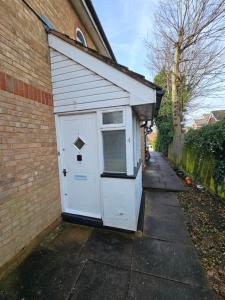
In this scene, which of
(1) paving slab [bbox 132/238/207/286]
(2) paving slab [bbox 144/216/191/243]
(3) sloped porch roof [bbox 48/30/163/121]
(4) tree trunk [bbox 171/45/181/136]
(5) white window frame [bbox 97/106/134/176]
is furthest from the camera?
(4) tree trunk [bbox 171/45/181/136]

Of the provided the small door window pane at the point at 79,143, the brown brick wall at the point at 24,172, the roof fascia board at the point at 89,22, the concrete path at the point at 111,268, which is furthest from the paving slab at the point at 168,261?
the roof fascia board at the point at 89,22

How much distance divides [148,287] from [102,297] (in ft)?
2.07

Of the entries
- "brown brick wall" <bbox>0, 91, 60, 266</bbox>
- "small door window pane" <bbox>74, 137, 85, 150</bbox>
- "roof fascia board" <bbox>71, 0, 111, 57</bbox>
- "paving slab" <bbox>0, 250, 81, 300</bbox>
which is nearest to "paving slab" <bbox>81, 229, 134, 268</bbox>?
"paving slab" <bbox>0, 250, 81, 300</bbox>

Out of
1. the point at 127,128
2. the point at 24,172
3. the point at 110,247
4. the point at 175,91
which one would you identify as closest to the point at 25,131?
the point at 24,172

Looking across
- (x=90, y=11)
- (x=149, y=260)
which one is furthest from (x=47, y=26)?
(x=149, y=260)

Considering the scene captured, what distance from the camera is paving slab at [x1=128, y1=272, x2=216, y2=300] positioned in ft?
6.46

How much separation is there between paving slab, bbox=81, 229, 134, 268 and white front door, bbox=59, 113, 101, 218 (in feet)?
1.64

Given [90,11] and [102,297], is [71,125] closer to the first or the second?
[102,297]

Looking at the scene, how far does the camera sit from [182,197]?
5309 mm

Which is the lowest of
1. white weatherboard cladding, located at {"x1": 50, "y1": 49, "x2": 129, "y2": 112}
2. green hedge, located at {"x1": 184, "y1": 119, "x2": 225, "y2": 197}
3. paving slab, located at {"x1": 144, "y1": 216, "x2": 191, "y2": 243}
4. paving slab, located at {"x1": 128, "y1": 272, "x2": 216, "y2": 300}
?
paving slab, located at {"x1": 144, "y1": 216, "x2": 191, "y2": 243}

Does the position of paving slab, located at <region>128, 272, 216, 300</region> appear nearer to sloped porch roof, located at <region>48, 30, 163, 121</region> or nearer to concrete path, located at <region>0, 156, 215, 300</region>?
concrete path, located at <region>0, 156, 215, 300</region>

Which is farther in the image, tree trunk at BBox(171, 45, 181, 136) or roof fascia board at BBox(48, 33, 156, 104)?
tree trunk at BBox(171, 45, 181, 136)

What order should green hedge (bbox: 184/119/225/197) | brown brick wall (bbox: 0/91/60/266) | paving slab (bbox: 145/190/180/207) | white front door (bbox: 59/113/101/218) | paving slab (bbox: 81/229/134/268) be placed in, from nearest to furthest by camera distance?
brown brick wall (bbox: 0/91/60/266), paving slab (bbox: 81/229/134/268), white front door (bbox: 59/113/101/218), green hedge (bbox: 184/119/225/197), paving slab (bbox: 145/190/180/207)

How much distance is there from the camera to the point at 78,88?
130 inches
